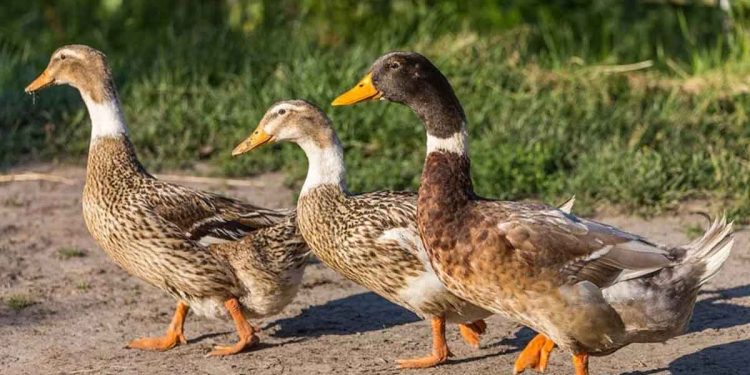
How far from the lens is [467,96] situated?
9.58m

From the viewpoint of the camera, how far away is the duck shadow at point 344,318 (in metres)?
6.57

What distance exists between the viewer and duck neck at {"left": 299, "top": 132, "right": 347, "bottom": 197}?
21.1ft

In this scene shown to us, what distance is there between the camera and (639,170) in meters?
8.19

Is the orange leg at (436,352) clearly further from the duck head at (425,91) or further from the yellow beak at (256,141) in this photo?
the yellow beak at (256,141)

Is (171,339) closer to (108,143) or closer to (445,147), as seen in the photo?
(108,143)

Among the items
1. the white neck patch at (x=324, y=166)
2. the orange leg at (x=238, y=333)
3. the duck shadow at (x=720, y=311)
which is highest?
the white neck patch at (x=324, y=166)

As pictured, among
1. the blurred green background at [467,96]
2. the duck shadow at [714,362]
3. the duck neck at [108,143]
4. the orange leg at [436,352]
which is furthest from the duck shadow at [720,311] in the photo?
the duck neck at [108,143]

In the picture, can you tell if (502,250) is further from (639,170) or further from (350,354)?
(639,170)

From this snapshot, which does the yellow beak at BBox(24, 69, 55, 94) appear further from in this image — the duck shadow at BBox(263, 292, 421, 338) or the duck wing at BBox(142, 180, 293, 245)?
the duck shadow at BBox(263, 292, 421, 338)

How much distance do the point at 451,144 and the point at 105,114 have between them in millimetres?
1982

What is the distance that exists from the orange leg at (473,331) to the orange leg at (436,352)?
0.72 ft

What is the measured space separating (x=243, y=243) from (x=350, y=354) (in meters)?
0.72

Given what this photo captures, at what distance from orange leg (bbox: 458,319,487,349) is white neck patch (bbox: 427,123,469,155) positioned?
3.00ft

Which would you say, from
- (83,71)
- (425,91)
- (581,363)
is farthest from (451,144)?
(83,71)
